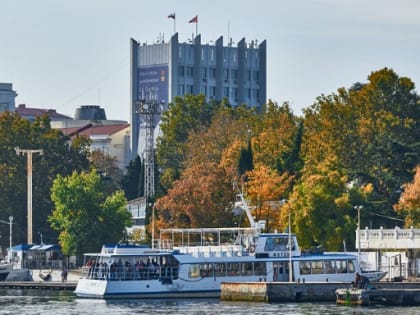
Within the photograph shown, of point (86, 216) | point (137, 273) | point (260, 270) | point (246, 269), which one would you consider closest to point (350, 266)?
point (260, 270)

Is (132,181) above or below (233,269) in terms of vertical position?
above

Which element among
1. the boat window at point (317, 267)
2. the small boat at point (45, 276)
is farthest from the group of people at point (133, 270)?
the small boat at point (45, 276)

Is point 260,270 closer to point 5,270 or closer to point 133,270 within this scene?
point 133,270

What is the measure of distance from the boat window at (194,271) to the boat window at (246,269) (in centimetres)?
295

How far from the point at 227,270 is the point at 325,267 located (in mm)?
6371

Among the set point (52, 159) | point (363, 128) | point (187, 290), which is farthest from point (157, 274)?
point (52, 159)

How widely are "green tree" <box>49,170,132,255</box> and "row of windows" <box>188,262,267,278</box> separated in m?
35.0

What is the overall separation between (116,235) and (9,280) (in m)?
12.8

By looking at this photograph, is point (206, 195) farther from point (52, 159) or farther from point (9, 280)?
point (52, 159)

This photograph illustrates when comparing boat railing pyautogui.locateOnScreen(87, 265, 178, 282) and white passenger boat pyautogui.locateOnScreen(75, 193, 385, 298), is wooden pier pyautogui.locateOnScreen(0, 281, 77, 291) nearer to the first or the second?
white passenger boat pyautogui.locateOnScreen(75, 193, 385, 298)

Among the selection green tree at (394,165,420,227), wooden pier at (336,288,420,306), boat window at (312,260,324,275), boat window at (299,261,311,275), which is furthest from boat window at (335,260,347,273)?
green tree at (394,165,420,227)

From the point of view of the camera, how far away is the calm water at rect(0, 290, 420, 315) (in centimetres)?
9369

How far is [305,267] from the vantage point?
109188 millimetres

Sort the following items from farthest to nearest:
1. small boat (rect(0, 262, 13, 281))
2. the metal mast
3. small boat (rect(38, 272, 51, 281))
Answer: the metal mast, small boat (rect(0, 262, 13, 281)), small boat (rect(38, 272, 51, 281))
